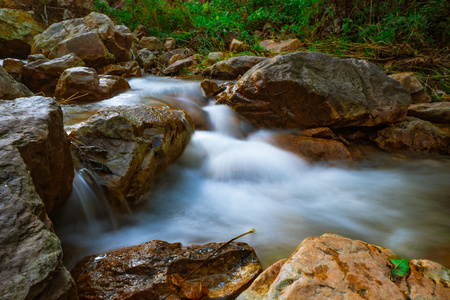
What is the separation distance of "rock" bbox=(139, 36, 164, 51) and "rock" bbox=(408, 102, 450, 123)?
9222mm

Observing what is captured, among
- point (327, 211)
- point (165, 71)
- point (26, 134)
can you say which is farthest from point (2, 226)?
point (165, 71)

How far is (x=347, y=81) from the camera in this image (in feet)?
13.9

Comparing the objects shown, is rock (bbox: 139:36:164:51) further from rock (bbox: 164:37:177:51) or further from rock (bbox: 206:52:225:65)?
rock (bbox: 206:52:225:65)

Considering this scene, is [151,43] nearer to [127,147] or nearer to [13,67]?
[13,67]

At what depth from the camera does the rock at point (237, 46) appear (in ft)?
27.4

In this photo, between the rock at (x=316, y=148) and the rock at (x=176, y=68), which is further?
the rock at (x=176, y=68)

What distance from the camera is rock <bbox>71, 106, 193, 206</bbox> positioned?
7.73 feet

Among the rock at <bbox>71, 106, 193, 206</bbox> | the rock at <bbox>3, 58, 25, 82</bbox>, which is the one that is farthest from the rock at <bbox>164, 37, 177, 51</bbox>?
the rock at <bbox>71, 106, 193, 206</bbox>

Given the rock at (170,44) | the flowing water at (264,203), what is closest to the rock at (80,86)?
the flowing water at (264,203)

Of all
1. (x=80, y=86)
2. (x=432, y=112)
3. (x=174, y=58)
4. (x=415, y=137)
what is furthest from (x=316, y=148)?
(x=174, y=58)

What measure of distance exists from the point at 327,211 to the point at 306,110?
6.42ft

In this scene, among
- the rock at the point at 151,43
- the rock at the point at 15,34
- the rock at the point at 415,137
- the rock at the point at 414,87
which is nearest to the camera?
the rock at the point at 415,137

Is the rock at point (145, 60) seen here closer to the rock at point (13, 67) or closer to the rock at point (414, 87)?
the rock at point (13, 67)

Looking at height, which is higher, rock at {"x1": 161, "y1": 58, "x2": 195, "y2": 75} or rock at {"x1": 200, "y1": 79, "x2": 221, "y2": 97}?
rock at {"x1": 161, "y1": 58, "x2": 195, "y2": 75}
